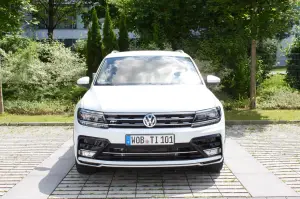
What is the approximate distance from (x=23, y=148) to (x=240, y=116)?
593cm

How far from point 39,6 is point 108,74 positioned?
27431 mm

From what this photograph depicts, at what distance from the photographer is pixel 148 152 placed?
5.06 meters

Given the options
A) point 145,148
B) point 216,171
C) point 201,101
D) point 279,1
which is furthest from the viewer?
point 279,1

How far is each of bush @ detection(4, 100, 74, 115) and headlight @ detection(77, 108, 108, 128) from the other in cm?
661

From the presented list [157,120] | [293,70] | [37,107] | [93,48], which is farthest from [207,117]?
[293,70]

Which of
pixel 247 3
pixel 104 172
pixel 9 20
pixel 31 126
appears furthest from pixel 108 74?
pixel 247 3

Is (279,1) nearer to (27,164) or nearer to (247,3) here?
(247,3)

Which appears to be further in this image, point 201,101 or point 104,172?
point 104,172

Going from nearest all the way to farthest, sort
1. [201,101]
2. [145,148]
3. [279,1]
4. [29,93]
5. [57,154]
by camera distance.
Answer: [145,148]
[201,101]
[57,154]
[279,1]
[29,93]

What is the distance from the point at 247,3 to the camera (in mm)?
11352

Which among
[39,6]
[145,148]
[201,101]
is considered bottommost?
[145,148]

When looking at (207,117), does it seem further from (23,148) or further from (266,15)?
(266,15)

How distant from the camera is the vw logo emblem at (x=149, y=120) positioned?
5.08m

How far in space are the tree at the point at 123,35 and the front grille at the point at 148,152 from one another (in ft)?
36.1
